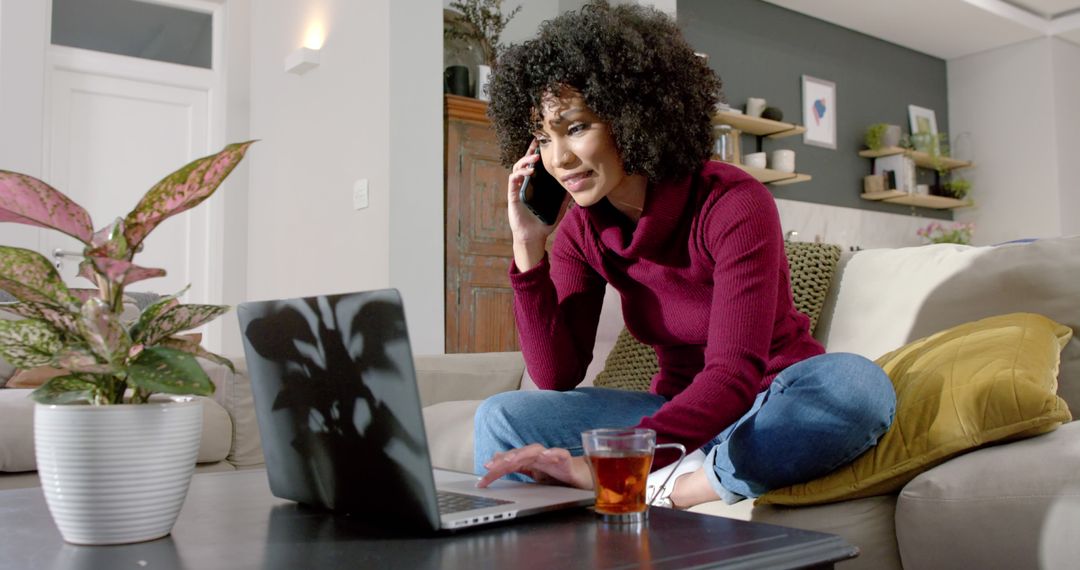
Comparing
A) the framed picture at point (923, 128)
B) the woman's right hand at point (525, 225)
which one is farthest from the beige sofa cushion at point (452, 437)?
the framed picture at point (923, 128)

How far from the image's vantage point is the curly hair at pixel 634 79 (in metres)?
1.42

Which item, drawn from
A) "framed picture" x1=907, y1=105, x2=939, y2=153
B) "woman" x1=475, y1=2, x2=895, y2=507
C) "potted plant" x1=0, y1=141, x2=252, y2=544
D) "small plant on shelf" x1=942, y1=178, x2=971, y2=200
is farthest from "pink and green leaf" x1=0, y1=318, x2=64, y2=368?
"small plant on shelf" x1=942, y1=178, x2=971, y2=200

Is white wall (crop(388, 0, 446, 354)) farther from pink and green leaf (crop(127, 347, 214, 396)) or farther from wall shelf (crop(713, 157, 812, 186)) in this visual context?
pink and green leaf (crop(127, 347, 214, 396))

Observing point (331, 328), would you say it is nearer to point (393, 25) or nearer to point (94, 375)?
point (94, 375)

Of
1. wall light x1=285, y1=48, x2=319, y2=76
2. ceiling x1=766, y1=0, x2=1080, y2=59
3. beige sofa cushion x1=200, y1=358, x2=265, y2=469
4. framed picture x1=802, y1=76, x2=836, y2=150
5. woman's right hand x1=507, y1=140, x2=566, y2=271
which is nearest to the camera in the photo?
woman's right hand x1=507, y1=140, x2=566, y2=271

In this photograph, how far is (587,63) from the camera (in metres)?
1.43

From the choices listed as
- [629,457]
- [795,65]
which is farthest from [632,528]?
[795,65]

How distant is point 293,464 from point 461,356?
1649 millimetres

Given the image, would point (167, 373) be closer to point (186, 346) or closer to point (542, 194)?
point (186, 346)

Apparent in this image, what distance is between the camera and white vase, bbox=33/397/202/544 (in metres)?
0.71

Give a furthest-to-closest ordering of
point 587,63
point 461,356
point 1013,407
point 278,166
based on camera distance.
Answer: point 278,166 → point 461,356 → point 587,63 → point 1013,407

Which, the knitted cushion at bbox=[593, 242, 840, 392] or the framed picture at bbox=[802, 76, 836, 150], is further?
the framed picture at bbox=[802, 76, 836, 150]

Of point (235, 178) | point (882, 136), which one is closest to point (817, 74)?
point (882, 136)

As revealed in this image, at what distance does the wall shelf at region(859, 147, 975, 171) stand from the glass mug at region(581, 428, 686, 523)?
5.76m
